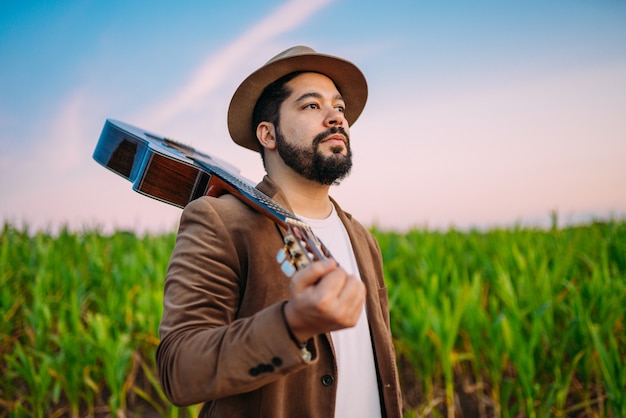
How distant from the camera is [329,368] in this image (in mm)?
1502

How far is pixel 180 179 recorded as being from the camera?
6.43 feet

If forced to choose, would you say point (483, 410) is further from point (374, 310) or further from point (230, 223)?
point (230, 223)

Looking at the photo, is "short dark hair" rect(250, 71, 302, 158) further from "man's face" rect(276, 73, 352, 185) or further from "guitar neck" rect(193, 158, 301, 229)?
"guitar neck" rect(193, 158, 301, 229)

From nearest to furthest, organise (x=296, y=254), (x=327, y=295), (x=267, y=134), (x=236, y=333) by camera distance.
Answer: (x=327, y=295) < (x=296, y=254) < (x=236, y=333) < (x=267, y=134)

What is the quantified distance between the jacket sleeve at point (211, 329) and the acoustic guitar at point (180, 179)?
14 centimetres

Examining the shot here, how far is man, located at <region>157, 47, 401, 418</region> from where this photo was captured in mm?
1062

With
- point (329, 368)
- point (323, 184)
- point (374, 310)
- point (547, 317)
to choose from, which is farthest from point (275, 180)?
point (547, 317)

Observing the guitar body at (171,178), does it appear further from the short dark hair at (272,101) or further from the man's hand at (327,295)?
the man's hand at (327,295)

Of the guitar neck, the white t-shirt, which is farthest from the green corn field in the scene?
the guitar neck

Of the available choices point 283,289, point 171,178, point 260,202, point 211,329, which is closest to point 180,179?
point 171,178

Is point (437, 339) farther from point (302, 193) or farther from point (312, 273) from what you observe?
point (312, 273)

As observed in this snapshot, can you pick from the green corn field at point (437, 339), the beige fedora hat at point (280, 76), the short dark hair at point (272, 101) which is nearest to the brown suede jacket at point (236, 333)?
the short dark hair at point (272, 101)

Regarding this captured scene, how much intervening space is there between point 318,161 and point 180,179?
23.7 inches

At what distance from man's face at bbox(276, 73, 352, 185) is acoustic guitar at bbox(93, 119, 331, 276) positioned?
19cm
